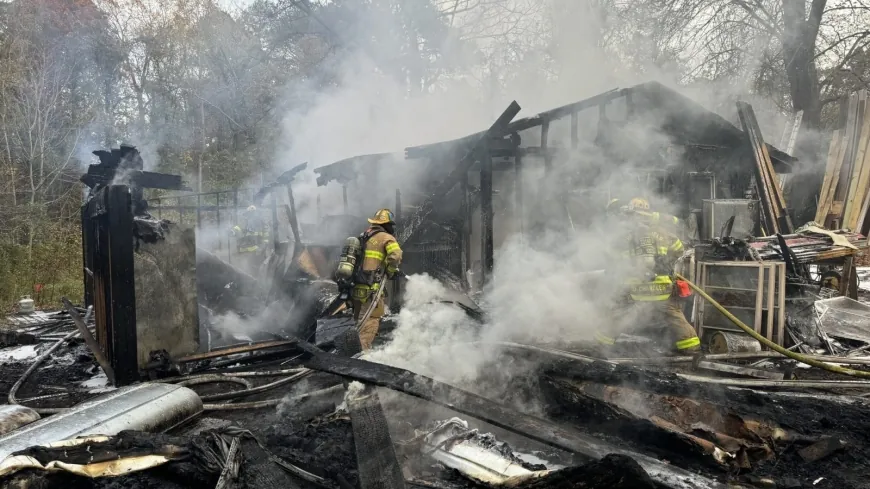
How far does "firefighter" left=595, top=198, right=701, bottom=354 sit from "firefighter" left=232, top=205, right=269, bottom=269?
30.9ft

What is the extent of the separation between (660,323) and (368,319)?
3.89 metres

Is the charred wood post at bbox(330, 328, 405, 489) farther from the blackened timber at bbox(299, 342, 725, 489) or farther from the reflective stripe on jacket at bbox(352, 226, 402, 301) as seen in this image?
the reflective stripe on jacket at bbox(352, 226, 402, 301)

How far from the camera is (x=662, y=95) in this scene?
10195 millimetres

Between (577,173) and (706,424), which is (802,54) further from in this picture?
(706,424)

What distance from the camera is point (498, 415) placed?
3.57 m

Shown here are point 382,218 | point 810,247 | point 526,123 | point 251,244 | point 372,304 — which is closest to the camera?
point 372,304

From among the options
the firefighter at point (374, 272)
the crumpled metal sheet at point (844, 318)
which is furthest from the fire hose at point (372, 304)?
the crumpled metal sheet at point (844, 318)

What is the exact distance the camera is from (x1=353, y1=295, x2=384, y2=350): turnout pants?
633cm

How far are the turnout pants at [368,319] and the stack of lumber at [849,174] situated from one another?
39.0 feet

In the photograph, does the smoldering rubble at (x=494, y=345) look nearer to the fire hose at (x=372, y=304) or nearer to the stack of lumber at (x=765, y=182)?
the stack of lumber at (x=765, y=182)

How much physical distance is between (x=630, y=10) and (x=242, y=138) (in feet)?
52.9

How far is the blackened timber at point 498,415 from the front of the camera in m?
2.95

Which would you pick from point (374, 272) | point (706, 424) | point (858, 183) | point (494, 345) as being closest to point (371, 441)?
point (494, 345)

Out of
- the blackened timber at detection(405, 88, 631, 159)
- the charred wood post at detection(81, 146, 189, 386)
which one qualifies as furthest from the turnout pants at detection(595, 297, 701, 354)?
the charred wood post at detection(81, 146, 189, 386)
